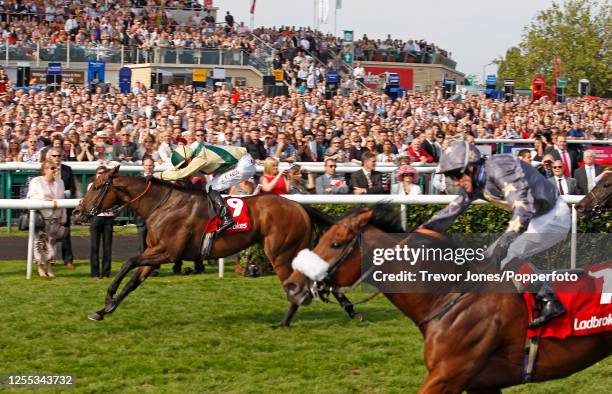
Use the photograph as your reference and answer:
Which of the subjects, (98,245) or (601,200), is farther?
(98,245)

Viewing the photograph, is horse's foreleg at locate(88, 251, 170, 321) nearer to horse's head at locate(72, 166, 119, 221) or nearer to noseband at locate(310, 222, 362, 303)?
horse's head at locate(72, 166, 119, 221)

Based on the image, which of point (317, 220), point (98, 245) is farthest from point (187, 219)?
point (98, 245)

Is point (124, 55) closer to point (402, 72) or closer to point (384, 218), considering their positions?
point (402, 72)

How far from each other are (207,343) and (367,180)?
3948 mm

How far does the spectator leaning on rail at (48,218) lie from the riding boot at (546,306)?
624 centimetres

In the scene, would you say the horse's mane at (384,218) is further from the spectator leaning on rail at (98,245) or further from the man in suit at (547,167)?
the man in suit at (547,167)

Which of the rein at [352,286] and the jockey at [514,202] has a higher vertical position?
the jockey at [514,202]

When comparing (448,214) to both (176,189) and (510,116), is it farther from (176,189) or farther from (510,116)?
(510,116)

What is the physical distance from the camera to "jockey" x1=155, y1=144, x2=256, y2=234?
28.1 feet

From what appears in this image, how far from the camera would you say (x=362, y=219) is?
5.22 m

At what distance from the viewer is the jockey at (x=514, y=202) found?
16.8ft

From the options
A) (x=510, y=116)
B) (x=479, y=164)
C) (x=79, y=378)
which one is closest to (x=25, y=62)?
(x=510, y=116)

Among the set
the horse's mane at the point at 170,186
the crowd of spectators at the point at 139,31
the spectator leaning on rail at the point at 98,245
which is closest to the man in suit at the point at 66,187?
the spectator leaning on rail at the point at 98,245

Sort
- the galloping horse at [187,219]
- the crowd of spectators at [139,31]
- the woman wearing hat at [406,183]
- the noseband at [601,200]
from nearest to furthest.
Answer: the galloping horse at [187,219] < the noseband at [601,200] < the woman wearing hat at [406,183] < the crowd of spectators at [139,31]
